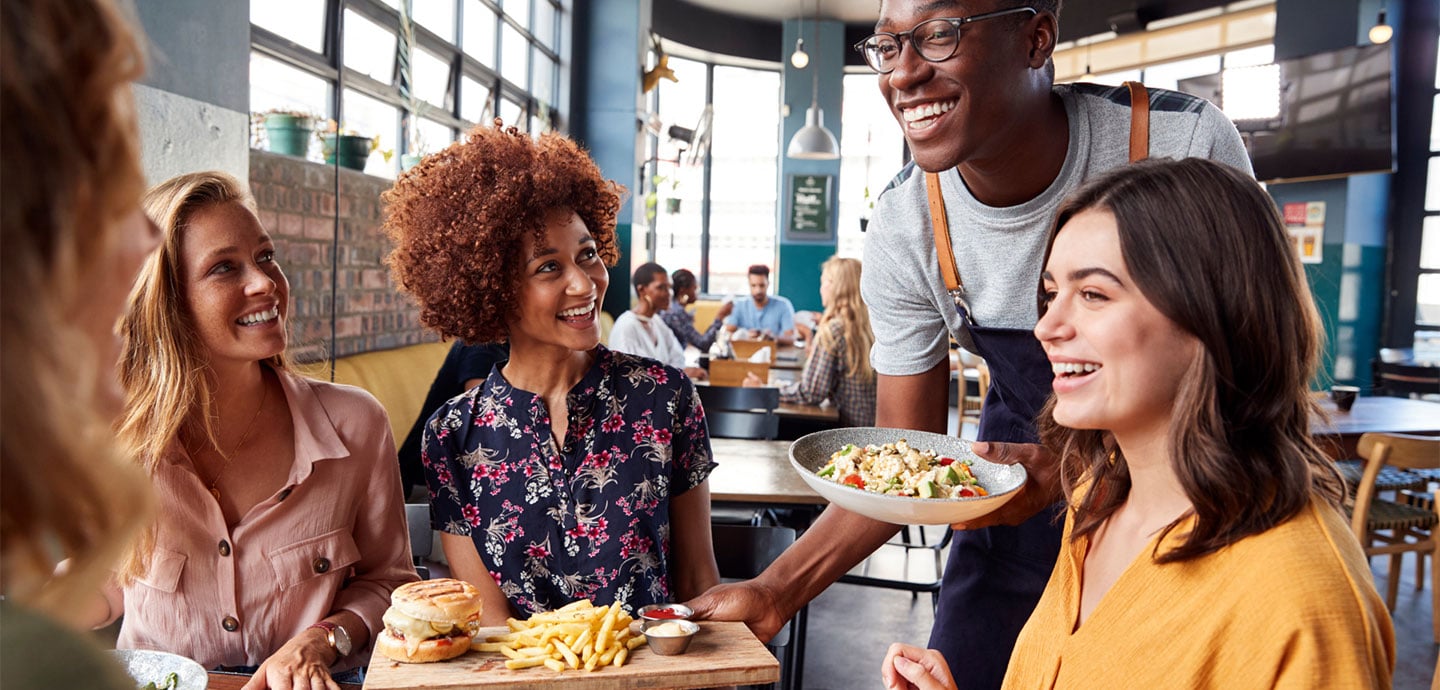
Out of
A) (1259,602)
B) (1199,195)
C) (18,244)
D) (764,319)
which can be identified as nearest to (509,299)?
(1199,195)

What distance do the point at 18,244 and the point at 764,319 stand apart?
9.59 meters

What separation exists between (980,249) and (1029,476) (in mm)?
429

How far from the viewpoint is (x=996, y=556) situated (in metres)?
1.95

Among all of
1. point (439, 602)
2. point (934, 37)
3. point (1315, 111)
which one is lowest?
point (439, 602)

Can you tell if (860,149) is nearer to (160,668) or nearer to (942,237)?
(942,237)

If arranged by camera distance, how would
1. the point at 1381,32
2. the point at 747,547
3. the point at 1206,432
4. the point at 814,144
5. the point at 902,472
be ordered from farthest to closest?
the point at 814,144
the point at 1381,32
the point at 747,547
the point at 902,472
the point at 1206,432

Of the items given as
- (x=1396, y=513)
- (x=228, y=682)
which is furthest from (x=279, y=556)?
(x=1396, y=513)

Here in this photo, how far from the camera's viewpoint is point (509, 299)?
7.06ft

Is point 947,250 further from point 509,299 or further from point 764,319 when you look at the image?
point 764,319

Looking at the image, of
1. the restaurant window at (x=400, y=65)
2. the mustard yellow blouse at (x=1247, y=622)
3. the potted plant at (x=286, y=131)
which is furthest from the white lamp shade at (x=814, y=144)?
the mustard yellow blouse at (x=1247, y=622)

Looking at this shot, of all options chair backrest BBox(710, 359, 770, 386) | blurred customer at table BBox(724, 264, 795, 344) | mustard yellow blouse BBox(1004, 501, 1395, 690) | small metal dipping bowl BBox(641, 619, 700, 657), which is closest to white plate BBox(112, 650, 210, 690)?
small metal dipping bowl BBox(641, 619, 700, 657)

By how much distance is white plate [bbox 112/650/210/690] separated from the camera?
131 centimetres

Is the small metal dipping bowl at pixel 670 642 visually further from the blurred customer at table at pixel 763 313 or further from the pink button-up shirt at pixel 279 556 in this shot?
the blurred customer at table at pixel 763 313

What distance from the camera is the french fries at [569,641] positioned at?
4.48ft
